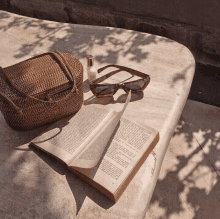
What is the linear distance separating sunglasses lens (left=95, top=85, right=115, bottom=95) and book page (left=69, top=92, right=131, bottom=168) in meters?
0.32

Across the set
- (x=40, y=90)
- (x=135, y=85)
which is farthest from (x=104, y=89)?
(x=40, y=90)

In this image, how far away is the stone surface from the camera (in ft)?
3.60

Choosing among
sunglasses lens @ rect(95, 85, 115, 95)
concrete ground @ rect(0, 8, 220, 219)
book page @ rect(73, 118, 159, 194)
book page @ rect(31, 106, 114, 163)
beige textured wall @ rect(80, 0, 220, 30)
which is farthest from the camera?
beige textured wall @ rect(80, 0, 220, 30)

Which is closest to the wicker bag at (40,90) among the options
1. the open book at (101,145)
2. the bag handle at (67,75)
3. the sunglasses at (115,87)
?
the bag handle at (67,75)

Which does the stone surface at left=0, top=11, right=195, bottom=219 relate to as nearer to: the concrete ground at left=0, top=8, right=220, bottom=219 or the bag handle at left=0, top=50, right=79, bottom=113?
the bag handle at left=0, top=50, right=79, bottom=113

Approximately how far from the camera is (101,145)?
1.18 metres

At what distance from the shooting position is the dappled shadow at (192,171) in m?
1.92

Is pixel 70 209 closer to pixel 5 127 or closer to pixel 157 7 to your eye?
pixel 5 127

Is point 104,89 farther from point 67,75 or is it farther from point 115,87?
point 67,75

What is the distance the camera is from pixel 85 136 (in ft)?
4.17

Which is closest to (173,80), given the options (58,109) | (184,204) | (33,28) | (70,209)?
(58,109)

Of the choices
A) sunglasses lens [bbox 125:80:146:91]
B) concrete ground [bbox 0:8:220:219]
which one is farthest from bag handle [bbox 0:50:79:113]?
concrete ground [bbox 0:8:220:219]

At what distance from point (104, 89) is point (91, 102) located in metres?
0.13

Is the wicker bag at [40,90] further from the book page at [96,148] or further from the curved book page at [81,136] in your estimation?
the book page at [96,148]
